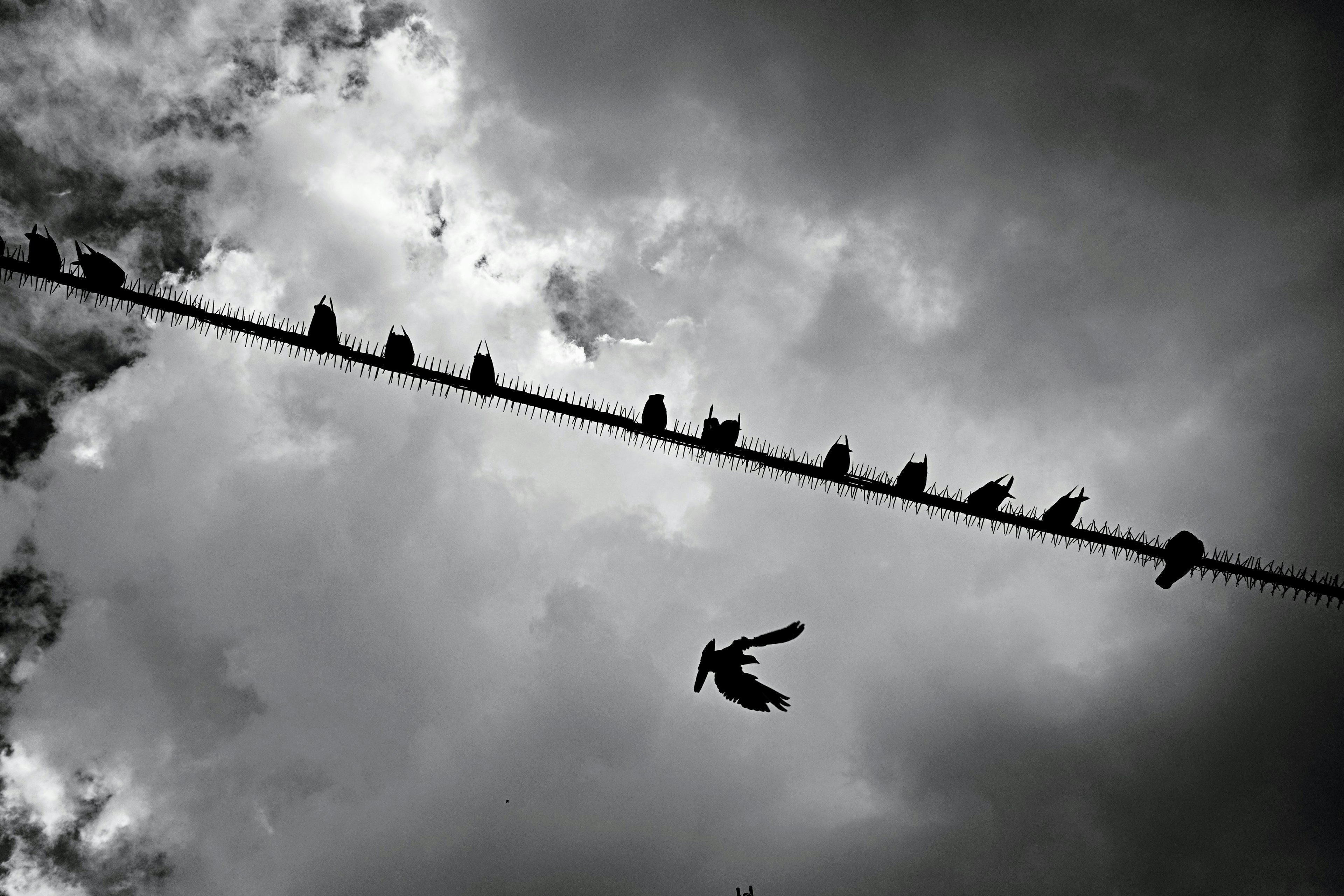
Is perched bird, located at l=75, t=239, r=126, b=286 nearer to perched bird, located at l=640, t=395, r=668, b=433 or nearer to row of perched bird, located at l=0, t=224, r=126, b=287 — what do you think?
row of perched bird, located at l=0, t=224, r=126, b=287

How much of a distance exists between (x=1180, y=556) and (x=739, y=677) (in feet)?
41.6

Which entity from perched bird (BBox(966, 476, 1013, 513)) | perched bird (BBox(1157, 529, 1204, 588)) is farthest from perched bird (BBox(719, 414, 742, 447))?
perched bird (BBox(1157, 529, 1204, 588))

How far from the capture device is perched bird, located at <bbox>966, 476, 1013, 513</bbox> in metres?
17.9

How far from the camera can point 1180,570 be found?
18.7m

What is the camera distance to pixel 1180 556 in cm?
1864

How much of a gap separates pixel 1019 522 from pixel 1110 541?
259cm

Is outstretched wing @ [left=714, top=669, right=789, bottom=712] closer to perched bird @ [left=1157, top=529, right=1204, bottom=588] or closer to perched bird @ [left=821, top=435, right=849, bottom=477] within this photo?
perched bird @ [left=821, top=435, right=849, bottom=477]

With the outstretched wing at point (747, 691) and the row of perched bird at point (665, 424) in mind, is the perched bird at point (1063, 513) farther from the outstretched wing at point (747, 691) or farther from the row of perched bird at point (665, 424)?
the outstretched wing at point (747, 691)

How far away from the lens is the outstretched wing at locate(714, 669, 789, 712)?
17.6 metres

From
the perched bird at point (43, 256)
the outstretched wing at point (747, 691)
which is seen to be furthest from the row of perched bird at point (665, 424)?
the outstretched wing at point (747, 691)

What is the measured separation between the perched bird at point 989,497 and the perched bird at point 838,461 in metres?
3.50

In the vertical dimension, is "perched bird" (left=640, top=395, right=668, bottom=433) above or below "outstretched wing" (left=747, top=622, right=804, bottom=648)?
above

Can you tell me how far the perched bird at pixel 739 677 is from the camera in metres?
17.5

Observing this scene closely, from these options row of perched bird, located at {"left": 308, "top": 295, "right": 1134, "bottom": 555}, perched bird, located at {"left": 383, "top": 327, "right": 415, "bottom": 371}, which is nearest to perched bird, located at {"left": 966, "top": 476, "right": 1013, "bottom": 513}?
row of perched bird, located at {"left": 308, "top": 295, "right": 1134, "bottom": 555}
